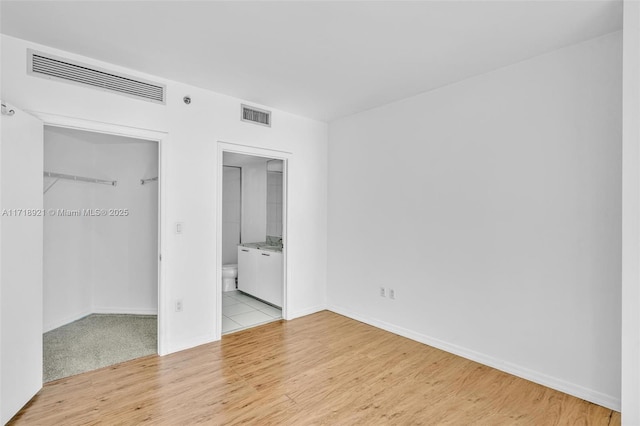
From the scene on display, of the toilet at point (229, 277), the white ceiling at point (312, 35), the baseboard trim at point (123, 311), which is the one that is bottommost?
the baseboard trim at point (123, 311)

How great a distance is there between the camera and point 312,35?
2.36 metres

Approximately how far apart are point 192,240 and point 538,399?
325cm

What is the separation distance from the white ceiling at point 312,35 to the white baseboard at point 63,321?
2947 mm

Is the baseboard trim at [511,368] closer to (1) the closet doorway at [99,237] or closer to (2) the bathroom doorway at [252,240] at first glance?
(2) the bathroom doorway at [252,240]

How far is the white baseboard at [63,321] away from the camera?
11.9 ft

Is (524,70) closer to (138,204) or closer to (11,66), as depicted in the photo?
(11,66)

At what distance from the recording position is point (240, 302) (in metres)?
4.81

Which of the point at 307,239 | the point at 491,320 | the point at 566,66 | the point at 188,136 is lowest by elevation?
the point at 491,320

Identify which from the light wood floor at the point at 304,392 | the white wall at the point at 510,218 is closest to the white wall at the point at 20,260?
the light wood floor at the point at 304,392

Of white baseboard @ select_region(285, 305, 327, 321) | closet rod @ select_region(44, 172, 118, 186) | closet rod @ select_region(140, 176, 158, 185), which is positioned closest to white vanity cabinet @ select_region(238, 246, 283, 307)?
white baseboard @ select_region(285, 305, 327, 321)

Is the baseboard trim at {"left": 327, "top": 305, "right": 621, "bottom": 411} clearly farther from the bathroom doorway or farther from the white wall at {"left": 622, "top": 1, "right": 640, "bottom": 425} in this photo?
the bathroom doorway

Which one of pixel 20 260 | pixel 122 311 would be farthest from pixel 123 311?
pixel 20 260

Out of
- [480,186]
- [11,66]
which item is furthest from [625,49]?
[11,66]

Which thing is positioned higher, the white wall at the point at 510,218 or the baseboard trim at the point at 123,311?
the white wall at the point at 510,218
